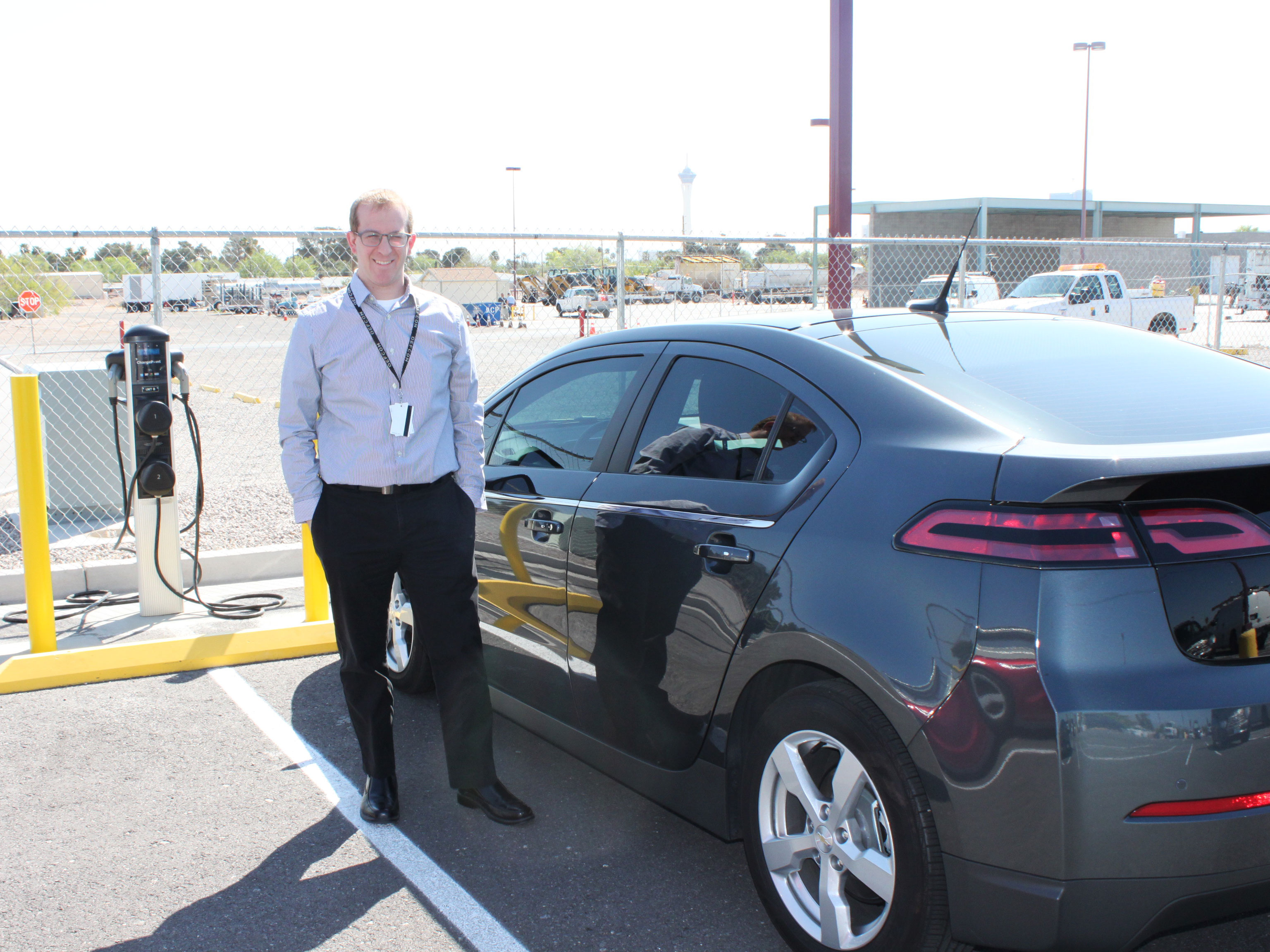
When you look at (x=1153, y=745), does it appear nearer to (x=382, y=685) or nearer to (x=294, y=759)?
(x=382, y=685)

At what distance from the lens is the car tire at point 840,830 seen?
7.34 ft

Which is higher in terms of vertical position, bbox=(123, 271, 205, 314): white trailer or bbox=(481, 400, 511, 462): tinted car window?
bbox=(123, 271, 205, 314): white trailer

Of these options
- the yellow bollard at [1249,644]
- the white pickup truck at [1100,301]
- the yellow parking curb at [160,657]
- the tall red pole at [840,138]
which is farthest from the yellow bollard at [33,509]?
the white pickup truck at [1100,301]

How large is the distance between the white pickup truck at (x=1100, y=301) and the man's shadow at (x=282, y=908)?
17.0 m

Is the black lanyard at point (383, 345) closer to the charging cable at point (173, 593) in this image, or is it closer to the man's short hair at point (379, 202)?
the man's short hair at point (379, 202)

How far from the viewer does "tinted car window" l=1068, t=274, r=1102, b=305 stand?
19.5 metres

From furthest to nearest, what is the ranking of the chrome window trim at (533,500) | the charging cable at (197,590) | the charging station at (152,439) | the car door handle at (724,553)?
1. the charging cable at (197,590)
2. the charging station at (152,439)
3. the chrome window trim at (533,500)
4. the car door handle at (724,553)

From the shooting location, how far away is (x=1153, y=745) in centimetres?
199

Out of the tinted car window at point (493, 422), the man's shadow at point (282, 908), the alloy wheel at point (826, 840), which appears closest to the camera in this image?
the alloy wheel at point (826, 840)

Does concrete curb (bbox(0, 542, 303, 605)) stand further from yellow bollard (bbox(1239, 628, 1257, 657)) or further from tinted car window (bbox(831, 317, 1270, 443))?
yellow bollard (bbox(1239, 628, 1257, 657))

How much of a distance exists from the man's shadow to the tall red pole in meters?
6.77

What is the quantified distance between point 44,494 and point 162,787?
6.93 feet

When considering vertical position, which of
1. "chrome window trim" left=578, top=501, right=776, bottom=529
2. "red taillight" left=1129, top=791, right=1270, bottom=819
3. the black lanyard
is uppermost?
the black lanyard

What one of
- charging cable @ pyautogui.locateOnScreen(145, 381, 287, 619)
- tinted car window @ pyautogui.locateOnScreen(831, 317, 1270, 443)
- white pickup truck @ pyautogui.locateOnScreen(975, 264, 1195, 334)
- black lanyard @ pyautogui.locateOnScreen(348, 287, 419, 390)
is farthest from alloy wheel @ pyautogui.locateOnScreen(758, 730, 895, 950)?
white pickup truck @ pyautogui.locateOnScreen(975, 264, 1195, 334)
